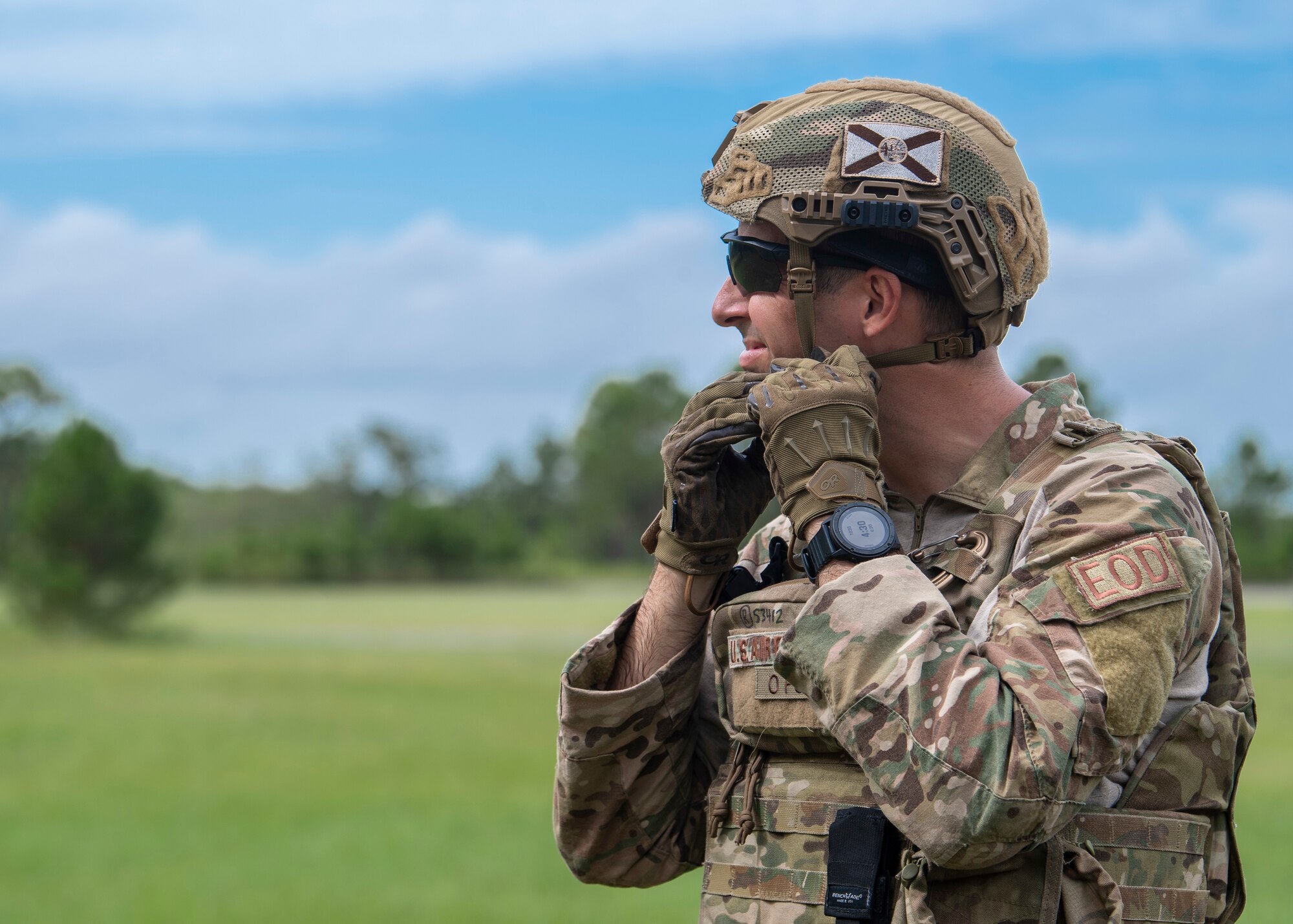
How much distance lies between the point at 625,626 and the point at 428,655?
137 feet

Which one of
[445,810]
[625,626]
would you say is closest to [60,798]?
[445,810]

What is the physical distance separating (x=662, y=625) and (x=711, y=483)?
43 cm

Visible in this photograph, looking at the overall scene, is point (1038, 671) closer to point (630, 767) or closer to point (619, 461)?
point (630, 767)

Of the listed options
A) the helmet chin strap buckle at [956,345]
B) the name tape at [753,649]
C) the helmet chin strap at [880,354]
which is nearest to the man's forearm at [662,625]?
the name tape at [753,649]

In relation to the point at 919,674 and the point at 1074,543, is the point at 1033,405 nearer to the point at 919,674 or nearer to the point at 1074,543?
the point at 1074,543

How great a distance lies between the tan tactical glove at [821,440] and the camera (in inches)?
120

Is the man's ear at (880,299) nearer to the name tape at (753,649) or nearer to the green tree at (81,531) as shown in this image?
the name tape at (753,649)

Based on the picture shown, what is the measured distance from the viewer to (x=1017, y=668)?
2.72m

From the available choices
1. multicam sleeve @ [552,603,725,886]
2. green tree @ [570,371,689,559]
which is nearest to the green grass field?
multicam sleeve @ [552,603,725,886]

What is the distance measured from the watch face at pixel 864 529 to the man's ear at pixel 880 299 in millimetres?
553

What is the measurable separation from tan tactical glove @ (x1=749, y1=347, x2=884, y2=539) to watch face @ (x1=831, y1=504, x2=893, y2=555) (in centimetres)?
4

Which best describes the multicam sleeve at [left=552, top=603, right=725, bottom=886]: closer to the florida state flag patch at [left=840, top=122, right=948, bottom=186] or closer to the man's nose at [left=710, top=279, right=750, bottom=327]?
the man's nose at [left=710, top=279, right=750, bottom=327]

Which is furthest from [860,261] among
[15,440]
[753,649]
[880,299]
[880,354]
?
[15,440]

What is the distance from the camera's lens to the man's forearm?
12.1 feet
